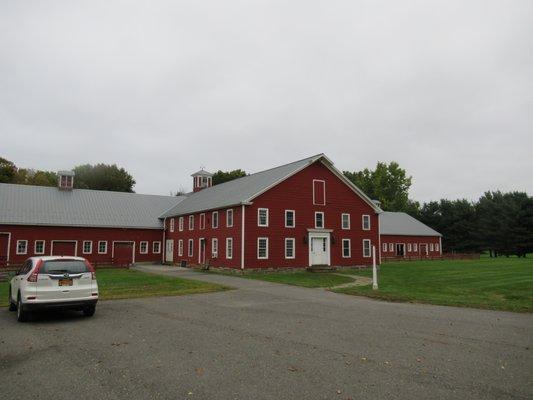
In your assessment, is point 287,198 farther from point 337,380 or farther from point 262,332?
point 337,380

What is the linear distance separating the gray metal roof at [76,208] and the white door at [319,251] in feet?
62.4

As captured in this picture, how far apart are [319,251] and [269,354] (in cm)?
2744

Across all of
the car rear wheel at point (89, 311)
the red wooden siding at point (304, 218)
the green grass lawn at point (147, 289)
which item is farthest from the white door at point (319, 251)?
the car rear wheel at point (89, 311)

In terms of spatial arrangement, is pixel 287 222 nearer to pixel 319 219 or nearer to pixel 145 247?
pixel 319 219

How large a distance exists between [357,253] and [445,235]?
4553cm

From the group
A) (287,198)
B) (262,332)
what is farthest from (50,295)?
(287,198)

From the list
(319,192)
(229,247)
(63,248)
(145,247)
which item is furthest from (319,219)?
(63,248)

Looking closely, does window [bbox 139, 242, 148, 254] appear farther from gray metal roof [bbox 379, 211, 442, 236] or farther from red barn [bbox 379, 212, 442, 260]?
gray metal roof [bbox 379, 211, 442, 236]

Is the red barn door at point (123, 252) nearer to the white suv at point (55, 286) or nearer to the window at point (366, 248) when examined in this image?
the window at point (366, 248)

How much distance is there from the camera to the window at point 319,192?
35.6 meters

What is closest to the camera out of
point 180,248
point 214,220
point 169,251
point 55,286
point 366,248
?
point 55,286

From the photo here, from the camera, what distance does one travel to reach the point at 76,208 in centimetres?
4334

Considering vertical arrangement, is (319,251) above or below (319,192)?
below

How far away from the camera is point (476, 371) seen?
711 cm
